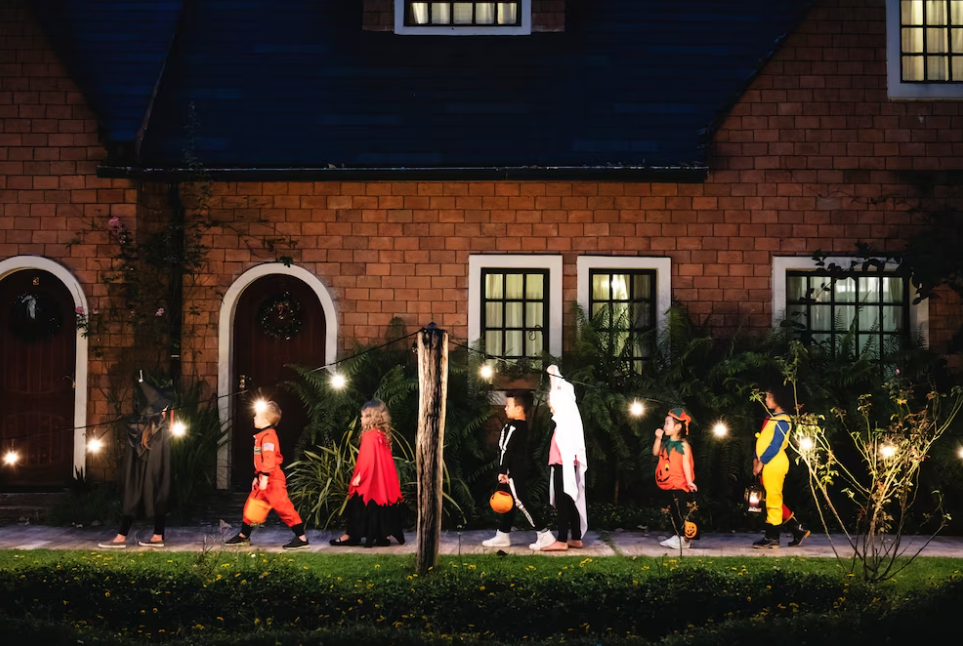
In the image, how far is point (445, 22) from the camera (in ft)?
41.4

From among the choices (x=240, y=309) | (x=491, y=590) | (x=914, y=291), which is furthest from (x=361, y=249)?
(x=914, y=291)

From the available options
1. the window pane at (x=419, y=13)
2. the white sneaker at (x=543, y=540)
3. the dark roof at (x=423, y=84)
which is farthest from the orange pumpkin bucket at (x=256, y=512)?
the window pane at (x=419, y=13)

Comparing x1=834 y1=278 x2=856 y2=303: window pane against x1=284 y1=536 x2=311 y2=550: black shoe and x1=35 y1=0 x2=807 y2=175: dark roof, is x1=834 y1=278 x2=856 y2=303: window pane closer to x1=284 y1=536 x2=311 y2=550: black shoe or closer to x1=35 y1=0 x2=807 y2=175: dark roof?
x1=35 y1=0 x2=807 y2=175: dark roof

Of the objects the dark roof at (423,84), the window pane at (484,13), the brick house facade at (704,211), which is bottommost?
the brick house facade at (704,211)

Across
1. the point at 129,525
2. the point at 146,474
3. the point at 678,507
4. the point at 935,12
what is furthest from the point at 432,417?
the point at 935,12

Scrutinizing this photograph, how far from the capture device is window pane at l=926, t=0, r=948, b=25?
12.1 m

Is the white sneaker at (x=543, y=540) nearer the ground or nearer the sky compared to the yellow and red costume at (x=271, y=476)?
nearer the ground

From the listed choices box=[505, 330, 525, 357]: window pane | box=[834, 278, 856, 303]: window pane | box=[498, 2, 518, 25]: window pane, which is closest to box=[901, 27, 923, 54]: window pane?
box=[834, 278, 856, 303]: window pane

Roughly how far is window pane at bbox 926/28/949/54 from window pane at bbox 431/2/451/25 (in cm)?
588

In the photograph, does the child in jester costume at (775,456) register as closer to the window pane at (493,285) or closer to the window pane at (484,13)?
the window pane at (493,285)

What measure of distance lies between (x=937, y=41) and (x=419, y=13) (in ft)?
20.9

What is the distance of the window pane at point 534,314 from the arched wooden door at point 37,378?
5260 mm

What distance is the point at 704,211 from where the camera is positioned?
38.8 ft

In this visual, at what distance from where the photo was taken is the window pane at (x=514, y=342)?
39.2 ft
